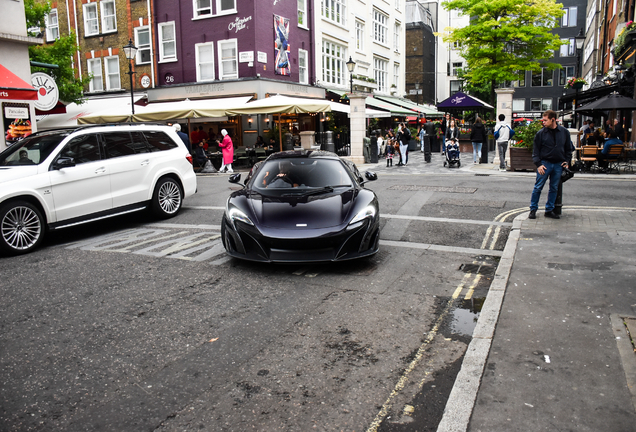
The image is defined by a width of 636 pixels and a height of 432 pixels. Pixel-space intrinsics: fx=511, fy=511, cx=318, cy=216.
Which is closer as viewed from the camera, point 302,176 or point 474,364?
point 474,364

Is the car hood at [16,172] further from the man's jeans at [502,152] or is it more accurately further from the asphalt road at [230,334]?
the man's jeans at [502,152]

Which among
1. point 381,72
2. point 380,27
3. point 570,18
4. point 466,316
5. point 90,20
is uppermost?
point 570,18

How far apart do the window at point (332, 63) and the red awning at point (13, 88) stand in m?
21.1

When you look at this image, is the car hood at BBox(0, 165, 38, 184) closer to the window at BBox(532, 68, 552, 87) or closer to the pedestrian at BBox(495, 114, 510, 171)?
the pedestrian at BBox(495, 114, 510, 171)

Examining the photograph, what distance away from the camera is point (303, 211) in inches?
250

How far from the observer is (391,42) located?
145ft

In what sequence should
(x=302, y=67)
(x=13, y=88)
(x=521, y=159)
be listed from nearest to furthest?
(x=13, y=88) → (x=521, y=159) → (x=302, y=67)

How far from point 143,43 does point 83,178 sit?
23.4 meters

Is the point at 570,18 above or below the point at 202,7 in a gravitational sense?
above

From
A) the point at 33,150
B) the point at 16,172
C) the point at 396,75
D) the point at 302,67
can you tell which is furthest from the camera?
the point at 396,75

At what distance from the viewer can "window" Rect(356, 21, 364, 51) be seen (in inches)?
1490

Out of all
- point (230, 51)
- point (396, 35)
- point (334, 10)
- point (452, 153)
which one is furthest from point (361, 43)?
point (452, 153)

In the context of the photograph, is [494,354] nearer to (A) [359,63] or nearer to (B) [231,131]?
(B) [231,131]

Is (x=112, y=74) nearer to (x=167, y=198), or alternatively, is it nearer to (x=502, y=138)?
(x=502, y=138)
